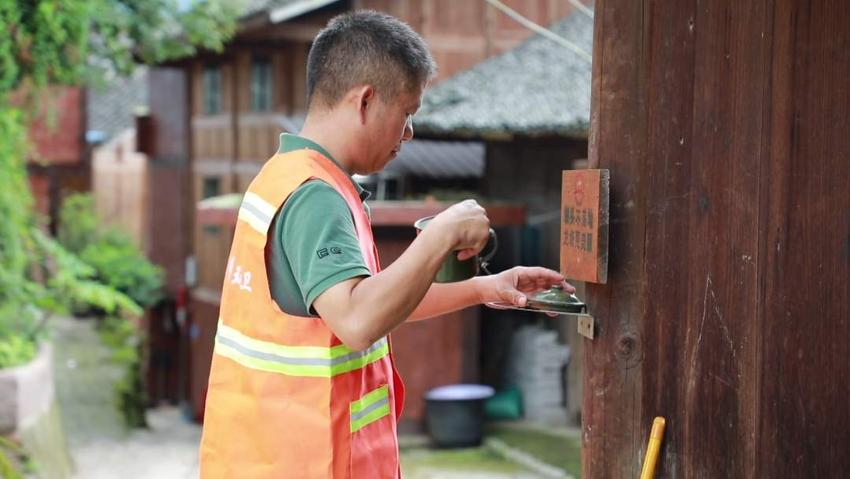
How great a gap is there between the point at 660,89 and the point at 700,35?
0.15 meters

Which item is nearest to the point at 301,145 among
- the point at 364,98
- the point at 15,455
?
the point at 364,98

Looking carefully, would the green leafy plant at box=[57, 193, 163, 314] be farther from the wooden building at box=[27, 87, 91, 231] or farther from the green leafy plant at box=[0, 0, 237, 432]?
the green leafy plant at box=[0, 0, 237, 432]

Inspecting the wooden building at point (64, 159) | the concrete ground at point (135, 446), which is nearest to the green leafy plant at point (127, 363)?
the concrete ground at point (135, 446)

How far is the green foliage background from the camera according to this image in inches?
401

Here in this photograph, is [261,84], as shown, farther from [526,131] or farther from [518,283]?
[518,283]

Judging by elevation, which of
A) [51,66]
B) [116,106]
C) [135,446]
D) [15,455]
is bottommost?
[135,446]

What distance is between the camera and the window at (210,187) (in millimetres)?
17781

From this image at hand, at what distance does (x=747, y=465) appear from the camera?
92.1 inches

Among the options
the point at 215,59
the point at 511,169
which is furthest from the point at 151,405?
the point at 511,169

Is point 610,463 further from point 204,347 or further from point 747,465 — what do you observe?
point 204,347

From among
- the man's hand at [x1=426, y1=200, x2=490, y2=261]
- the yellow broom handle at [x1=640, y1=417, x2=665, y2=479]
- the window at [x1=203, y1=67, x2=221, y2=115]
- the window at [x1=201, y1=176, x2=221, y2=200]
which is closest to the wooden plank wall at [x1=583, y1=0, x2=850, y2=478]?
the yellow broom handle at [x1=640, y1=417, x2=665, y2=479]

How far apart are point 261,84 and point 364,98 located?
1399 centimetres

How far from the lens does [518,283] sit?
267 cm

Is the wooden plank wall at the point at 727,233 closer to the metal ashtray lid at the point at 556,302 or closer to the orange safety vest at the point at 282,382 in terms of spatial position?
the metal ashtray lid at the point at 556,302
